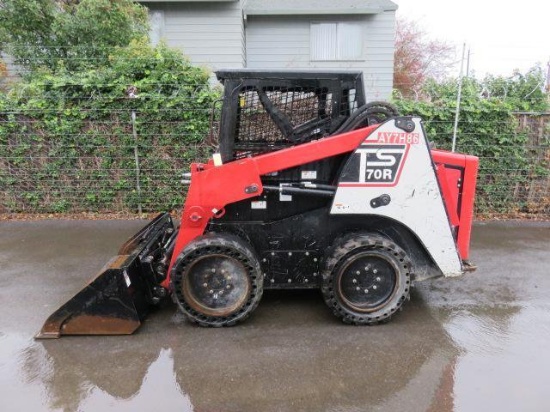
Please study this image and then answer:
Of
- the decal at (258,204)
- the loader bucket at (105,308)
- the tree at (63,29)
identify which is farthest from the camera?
the tree at (63,29)

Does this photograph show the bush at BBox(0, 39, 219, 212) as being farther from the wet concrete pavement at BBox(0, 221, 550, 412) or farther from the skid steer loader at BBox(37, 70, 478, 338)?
the skid steer loader at BBox(37, 70, 478, 338)

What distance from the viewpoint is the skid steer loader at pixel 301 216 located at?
3.27m

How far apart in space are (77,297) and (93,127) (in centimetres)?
396

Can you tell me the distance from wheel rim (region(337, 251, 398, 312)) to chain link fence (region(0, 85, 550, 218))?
376cm

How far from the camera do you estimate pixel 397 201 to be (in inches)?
132

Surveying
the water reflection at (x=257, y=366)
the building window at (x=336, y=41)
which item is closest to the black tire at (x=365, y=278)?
the water reflection at (x=257, y=366)

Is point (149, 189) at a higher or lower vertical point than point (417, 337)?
higher

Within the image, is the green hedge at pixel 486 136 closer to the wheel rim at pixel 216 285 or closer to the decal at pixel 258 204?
the decal at pixel 258 204

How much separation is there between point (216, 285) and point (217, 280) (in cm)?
4

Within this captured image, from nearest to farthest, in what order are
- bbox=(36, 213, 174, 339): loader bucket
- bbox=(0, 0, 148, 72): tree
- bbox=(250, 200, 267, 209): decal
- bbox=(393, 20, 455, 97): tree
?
bbox=(36, 213, 174, 339): loader bucket, bbox=(250, 200, 267, 209): decal, bbox=(0, 0, 148, 72): tree, bbox=(393, 20, 455, 97): tree

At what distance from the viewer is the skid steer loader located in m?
3.27

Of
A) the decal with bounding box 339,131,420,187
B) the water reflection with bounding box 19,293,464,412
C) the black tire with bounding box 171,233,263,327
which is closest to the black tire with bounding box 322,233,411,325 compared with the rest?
the water reflection with bounding box 19,293,464,412

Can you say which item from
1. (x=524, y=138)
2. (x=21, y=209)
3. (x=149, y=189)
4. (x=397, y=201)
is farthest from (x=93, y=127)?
(x=524, y=138)

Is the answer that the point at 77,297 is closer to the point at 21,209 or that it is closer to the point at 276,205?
the point at 276,205
